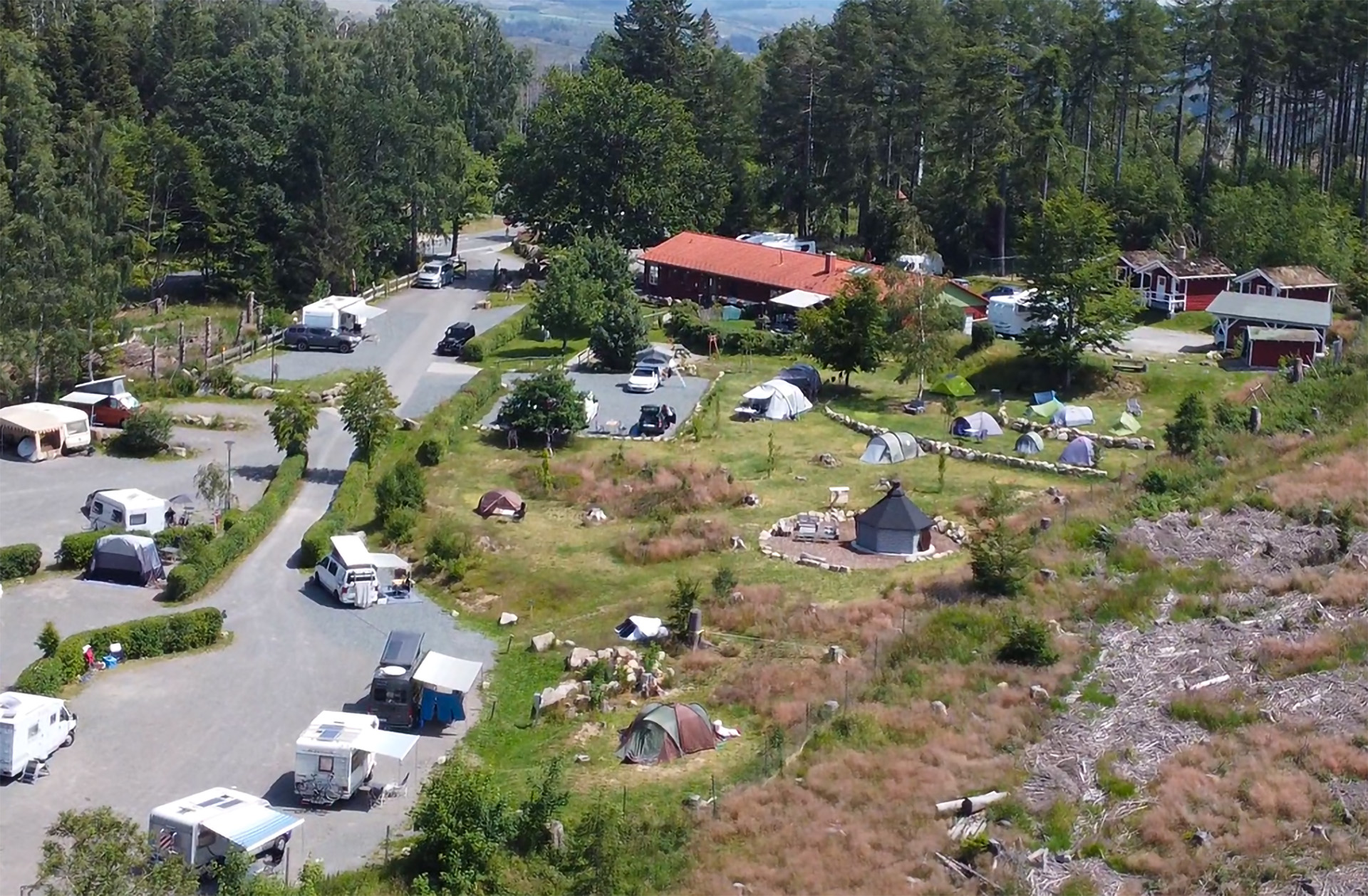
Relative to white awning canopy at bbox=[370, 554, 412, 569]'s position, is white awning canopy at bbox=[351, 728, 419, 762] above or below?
below

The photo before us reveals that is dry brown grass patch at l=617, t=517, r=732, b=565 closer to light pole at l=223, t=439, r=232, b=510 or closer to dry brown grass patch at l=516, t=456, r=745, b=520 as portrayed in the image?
dry brown grass patch at l=516, t=456, r=745, b=520

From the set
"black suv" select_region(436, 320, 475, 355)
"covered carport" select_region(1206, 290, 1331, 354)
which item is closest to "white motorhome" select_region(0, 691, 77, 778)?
Result: "black suv" select_region(436, 320, 475, 355)

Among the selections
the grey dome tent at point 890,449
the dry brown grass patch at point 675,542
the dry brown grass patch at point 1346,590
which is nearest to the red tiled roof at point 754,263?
the grey dome tent at point 890,449

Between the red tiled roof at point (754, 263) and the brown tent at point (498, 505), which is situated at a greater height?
the red tiled roof at point (754, 263)

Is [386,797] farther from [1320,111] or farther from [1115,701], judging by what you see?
[1320,111]

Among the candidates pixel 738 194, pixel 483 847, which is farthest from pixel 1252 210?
pixel 483 847

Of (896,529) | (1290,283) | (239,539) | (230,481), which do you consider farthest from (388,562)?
(1290,283)

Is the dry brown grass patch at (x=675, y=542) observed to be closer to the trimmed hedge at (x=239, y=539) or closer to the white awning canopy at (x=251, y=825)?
the trimmed hedge at (x=239, y=539)
